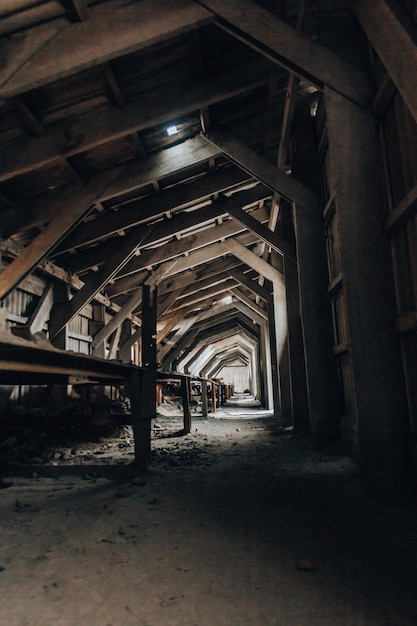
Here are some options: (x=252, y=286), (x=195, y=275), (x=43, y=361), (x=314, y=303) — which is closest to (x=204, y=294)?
(x=195, y=275)

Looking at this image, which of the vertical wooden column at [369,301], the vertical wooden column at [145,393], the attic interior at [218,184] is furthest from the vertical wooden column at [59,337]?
the vertical wooden column at [369,301]

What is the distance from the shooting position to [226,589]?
70.9 inches

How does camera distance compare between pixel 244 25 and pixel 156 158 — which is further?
pixel 156 158

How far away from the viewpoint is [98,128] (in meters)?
5.07

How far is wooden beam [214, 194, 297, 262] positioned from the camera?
7.57m

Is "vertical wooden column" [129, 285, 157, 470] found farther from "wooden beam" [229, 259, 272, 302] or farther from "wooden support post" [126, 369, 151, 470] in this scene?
"wooden beam" [229, 259, 272, 302]

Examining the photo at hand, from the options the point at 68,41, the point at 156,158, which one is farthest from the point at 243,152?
the point at 68,41

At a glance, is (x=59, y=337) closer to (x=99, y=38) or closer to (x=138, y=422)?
(x=138, y=422)

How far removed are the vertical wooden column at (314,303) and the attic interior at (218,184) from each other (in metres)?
0.02

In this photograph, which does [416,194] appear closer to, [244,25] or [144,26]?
[244,25]

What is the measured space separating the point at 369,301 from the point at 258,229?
5.05 metres

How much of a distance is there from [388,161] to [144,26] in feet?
8.28

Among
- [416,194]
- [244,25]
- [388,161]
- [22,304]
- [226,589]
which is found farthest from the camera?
[22,304]

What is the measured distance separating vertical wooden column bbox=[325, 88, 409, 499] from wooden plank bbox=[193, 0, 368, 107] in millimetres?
131
